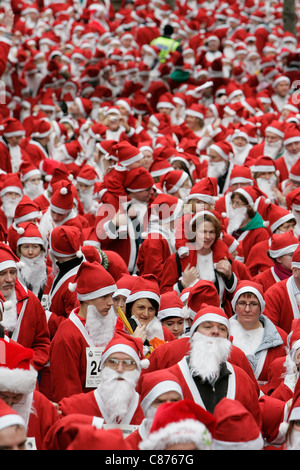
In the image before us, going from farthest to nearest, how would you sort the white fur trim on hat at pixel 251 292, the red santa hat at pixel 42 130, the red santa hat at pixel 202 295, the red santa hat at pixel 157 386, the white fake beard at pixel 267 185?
the red santa hat at pixel 42 130 → the white fake beard at pixel 267 185 → the white fur trim on hat at pixel 251 292 → the red santa hat at pixel 202 295 → the red santa hat at pixel 157 386

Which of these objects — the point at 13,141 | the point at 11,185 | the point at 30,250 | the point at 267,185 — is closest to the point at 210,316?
the point at 30,250

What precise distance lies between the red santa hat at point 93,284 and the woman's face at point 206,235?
1343 millimetres

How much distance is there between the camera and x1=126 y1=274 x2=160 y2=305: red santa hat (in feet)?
21.9

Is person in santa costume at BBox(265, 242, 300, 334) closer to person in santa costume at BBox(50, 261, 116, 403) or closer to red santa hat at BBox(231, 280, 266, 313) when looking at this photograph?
red santa hat at BBox(231, 280, 266, 313)

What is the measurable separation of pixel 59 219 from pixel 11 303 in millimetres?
2639

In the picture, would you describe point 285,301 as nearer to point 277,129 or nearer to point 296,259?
point 296,259

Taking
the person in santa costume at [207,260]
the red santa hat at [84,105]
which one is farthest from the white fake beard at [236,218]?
the red santa hat at [84,105]

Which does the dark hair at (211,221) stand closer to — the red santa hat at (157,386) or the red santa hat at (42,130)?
the red santa hat at (157,386)

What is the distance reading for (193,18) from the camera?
79.0 ft

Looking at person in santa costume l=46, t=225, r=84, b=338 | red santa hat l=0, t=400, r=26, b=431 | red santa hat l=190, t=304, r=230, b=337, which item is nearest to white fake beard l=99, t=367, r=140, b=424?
red santa hat l=190, t=304, r=230, b=337

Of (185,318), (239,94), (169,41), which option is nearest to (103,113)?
(239,94)

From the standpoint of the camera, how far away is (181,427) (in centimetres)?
407

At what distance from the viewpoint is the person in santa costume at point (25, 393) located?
4.75 metres
